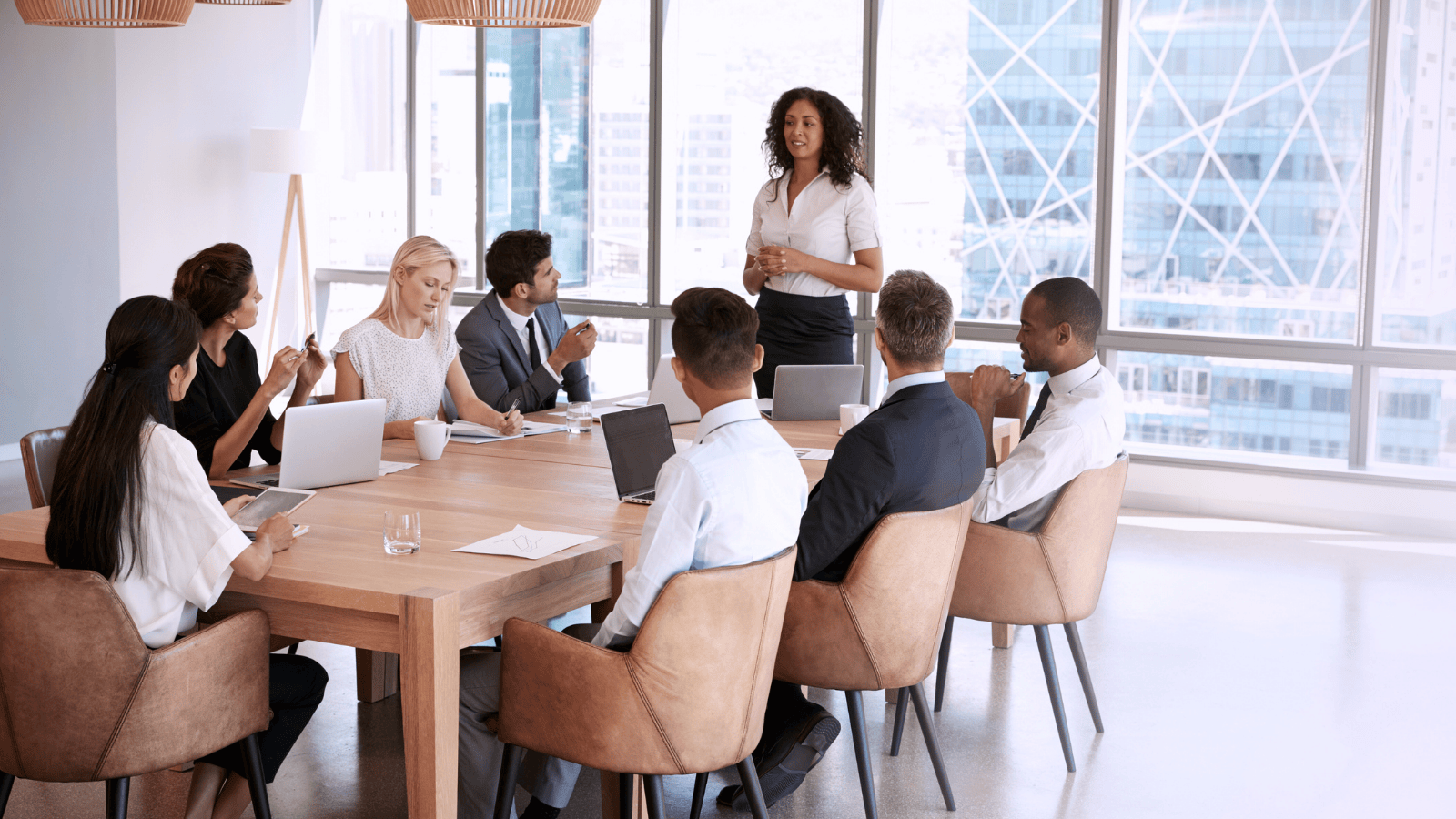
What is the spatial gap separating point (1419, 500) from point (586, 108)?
16.3 feet

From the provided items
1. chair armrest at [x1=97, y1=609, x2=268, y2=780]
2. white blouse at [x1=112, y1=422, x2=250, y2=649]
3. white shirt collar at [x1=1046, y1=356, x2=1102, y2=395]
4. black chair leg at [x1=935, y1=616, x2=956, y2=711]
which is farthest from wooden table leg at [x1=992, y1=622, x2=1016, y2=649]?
white blouse at [x1=112, y1=422, x2=250, y2=649]

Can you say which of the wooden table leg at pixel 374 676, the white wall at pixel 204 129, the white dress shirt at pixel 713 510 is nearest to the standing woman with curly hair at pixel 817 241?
the wooden table leg at pixel 374 676

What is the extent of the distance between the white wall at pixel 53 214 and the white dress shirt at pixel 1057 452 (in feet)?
19.4

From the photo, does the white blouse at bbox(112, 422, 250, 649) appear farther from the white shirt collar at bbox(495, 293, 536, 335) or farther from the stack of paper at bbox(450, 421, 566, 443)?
the white shirt collar at bbox(495, 293, 536, 335)

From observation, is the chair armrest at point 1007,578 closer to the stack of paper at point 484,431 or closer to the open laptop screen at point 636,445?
the open laptop screen at point 636,445

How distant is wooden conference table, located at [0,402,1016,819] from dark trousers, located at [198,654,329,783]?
7.7 inches

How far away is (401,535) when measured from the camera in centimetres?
252

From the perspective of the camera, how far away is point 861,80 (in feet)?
23.3

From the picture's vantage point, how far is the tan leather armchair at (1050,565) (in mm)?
3209

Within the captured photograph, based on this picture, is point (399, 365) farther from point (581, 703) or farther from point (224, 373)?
point (581, 703)

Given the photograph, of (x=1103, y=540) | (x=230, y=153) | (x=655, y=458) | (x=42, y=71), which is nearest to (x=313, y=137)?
(x=230, y=153)

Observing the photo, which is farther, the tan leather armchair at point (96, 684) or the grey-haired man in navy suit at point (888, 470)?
the grey-haired man in navy suit at point (888, 470)

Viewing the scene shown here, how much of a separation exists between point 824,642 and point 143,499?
1.36 m

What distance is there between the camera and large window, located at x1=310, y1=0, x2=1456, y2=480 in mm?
6129
